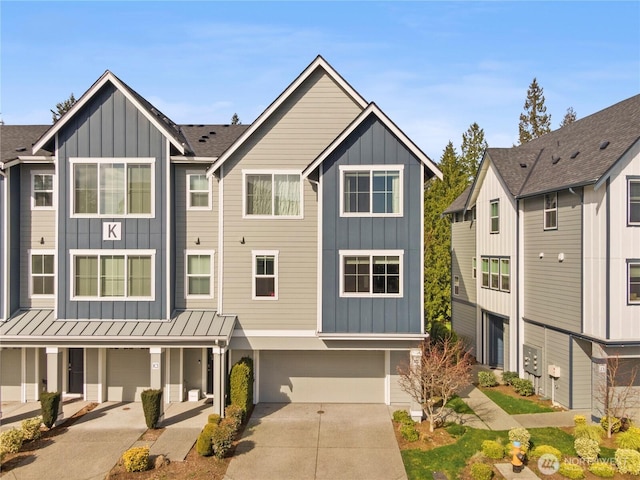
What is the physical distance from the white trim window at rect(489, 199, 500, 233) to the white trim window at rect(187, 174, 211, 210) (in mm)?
13990

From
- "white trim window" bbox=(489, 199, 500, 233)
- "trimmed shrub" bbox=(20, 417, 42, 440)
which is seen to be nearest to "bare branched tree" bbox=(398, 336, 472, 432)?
"white trim window" bbox=(489, 199, 500, 233)

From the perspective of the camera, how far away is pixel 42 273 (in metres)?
16.7

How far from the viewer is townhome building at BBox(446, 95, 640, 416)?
14508 millimetres

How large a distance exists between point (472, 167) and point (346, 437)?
3820 centimetres

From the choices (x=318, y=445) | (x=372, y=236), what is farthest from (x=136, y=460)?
(x=372, y=236)

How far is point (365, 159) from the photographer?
50.2 ft

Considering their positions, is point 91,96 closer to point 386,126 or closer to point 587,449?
point 386,126

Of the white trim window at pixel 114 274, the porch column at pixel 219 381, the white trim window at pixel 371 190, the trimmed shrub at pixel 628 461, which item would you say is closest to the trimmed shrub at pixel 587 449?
the trimmed shrub at pixel 628 461

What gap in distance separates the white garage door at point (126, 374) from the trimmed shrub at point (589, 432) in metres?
15.7

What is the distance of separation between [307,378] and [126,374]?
7388 mm

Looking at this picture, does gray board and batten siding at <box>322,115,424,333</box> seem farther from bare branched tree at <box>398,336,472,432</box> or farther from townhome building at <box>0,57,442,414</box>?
bare branched tree at <box>398,336,472,432</box>

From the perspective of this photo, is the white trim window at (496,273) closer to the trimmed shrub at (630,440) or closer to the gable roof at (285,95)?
the trimmed shrub at (630,440)

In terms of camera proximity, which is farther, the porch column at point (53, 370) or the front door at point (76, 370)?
the front door at point (76, 370)

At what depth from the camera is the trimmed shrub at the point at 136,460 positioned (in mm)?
11539
